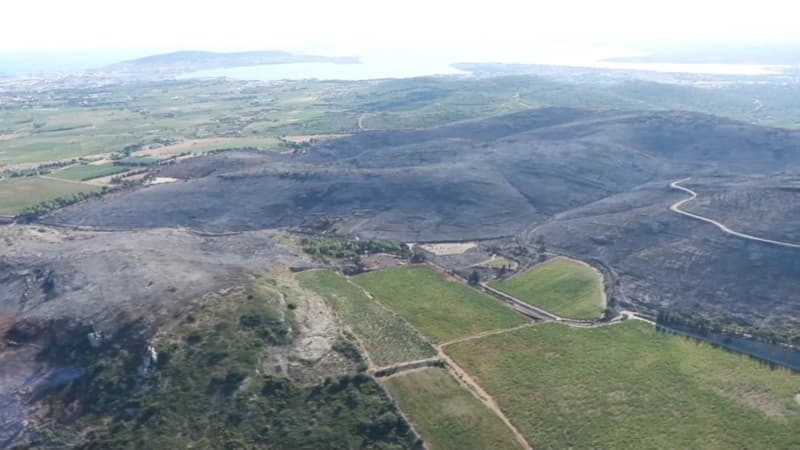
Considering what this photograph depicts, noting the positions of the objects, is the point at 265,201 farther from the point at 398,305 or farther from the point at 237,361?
the point at 237,361

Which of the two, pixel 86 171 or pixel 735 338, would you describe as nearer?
pixel 735 338

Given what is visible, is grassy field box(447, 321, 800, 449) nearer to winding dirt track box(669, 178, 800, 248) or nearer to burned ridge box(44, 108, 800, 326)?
burned ridge box(44, 108, 800, 326)

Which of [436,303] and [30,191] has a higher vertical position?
[436,303]

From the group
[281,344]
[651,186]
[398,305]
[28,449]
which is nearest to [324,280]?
[398,305]

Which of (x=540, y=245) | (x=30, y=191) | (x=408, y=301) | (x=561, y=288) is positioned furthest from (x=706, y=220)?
(x=30, y=191)

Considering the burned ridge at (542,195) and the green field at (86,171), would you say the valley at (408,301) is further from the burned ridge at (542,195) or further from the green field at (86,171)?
the green field at (86,171)

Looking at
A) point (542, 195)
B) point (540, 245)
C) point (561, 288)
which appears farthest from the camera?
point (542, 195)

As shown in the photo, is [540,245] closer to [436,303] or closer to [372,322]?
[436,303]
